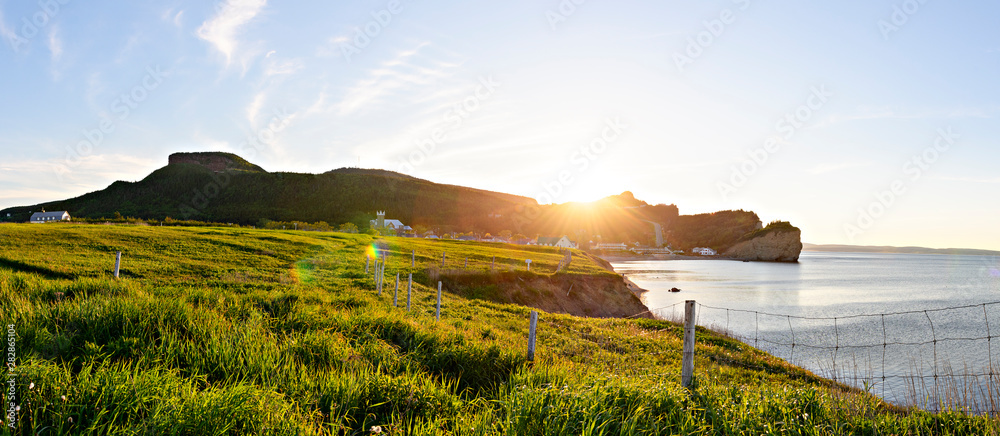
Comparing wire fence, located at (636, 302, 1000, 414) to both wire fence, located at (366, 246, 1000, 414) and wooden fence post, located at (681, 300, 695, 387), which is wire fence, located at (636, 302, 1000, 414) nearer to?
wire fence, located at (366, 246, 1000, 414)

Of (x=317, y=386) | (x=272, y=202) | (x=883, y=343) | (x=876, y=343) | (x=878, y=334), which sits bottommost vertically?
(x=876, y=343)

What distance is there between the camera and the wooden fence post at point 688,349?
22.2 ft

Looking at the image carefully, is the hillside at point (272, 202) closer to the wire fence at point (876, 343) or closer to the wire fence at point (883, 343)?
the wire fence at point (876, 343)

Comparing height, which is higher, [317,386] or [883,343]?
[317,386]

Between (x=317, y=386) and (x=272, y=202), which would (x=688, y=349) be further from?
(x=272, y=202)

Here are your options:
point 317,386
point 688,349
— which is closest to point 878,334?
point 688,349

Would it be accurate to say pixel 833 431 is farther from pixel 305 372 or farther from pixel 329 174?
pixel 329 174

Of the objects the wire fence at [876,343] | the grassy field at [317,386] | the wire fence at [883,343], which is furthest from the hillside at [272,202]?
the grassy field at [317,386]

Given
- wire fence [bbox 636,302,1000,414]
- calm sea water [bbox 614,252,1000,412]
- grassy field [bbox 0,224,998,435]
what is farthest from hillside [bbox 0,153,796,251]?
grassy field [bbox 0,224,998,435]

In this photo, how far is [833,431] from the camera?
474 centimetres

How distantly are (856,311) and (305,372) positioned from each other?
5089 cm

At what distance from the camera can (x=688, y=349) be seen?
276 inches

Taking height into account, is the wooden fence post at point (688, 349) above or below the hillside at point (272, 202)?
below

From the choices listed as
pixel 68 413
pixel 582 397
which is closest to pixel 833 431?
pixel 582 397
